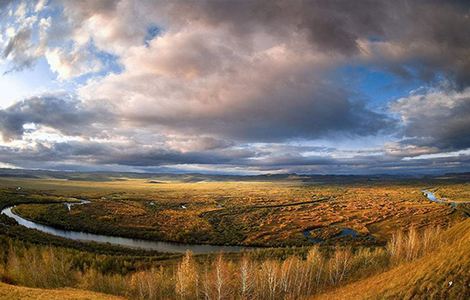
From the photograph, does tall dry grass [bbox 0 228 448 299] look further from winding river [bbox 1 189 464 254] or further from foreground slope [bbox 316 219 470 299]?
winding river [bbox 1 189 464 254]

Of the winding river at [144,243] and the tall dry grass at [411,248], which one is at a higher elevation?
the tall dry grass at [411,248]

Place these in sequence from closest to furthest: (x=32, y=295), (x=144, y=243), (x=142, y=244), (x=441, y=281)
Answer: (x=441, y=281)
(x=32, y=295)
(x=142, y=244)
(x=144, y=243)

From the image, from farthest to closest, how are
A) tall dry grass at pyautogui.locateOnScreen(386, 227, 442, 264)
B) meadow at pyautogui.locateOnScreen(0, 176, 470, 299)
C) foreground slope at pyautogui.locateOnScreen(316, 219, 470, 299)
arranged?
A: tall dry grass at pyautogui.locateOnScreen(386, 227, 442, 264), meadow at pyautogui.locateOnScreen(0, 176, 470, 299), foreground slope at pyautogui.locateOnScreen(316, 219, 470, 299)

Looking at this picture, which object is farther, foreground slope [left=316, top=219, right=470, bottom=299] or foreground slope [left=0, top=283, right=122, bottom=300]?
foreground slope [left=0, top=283, right=122, bottom=300]

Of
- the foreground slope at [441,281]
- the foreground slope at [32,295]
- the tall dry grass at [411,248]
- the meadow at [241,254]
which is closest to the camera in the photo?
Answer: the foreground slope at [441,281]

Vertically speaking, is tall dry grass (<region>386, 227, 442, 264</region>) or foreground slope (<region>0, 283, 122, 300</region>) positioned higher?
foreground slope (<region>0, 283, 122, 300</region>)

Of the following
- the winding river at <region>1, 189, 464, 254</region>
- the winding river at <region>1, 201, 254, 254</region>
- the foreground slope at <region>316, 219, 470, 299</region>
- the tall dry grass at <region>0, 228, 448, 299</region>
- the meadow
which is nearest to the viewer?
the foreground slope at <region>316, 219, 470, 299</region>

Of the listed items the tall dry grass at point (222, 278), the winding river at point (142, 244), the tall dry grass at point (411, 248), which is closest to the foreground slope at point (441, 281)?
the tall dry grass at point (222, 278)

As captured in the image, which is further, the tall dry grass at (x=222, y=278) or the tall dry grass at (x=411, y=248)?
the tall dry grass at (x=411, y=248)

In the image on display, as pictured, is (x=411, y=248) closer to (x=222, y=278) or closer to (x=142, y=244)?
(x=222, y=278)

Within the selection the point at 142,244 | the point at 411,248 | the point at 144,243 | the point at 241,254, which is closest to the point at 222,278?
the point at 241,254

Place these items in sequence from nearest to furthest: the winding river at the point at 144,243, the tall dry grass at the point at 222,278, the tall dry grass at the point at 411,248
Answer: the tall dry grass at the point at 222,278 < the tall dry grass at the point at 411,248 < the winding river at the point at 144,243

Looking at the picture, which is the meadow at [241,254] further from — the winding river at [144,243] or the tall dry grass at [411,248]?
the winding river at [144,243]

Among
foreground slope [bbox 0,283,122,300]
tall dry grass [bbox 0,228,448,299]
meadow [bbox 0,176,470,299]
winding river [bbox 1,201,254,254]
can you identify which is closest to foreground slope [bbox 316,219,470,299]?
meadow [bbox 0,176,470,299]
